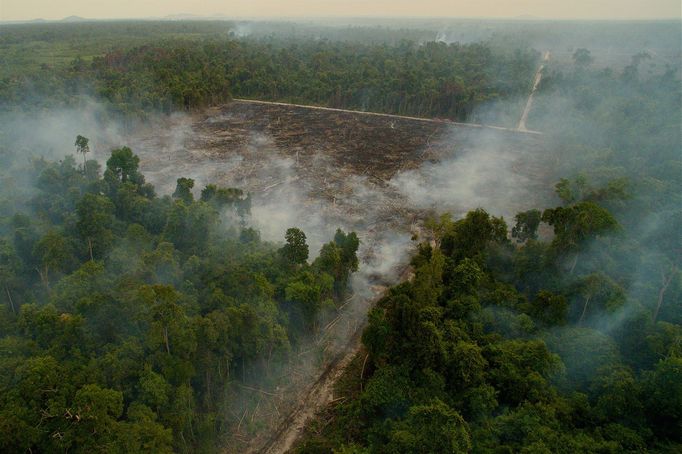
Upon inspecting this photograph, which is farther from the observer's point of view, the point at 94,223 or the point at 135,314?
the point at 94,223

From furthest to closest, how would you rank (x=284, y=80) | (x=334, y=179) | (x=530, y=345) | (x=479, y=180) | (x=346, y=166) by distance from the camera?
(x=284, y=80) → (x=346, y=166) → (x=479, y=180) → (x=334, y=179) → (x=530, y=345)

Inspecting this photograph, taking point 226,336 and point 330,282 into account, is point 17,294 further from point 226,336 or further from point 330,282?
point 330,282

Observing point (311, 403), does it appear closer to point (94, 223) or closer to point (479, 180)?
point (94, 223)

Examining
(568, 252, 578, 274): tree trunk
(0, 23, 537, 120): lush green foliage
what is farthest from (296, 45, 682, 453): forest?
(0, 23, 537, 120): lush green foliage

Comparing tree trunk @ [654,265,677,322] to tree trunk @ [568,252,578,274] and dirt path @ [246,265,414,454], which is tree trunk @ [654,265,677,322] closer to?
tree trunk @ [568,252,578,274]

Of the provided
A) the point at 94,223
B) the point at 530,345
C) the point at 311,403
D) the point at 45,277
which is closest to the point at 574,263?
the point at 530,345

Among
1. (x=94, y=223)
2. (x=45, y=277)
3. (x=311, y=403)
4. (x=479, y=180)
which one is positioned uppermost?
(x=94, y=223)

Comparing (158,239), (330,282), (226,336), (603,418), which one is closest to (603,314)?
(603,418)
